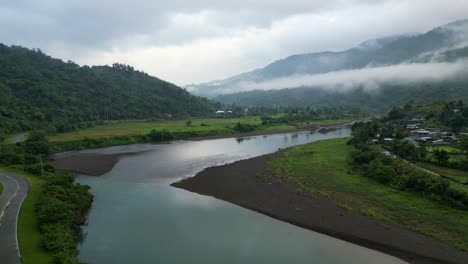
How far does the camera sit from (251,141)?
278 feet

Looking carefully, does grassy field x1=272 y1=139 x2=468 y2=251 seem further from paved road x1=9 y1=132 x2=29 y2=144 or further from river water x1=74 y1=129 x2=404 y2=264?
paved road x1=9 y1=132 x2=29 y2=144

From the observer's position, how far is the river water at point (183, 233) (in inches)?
922

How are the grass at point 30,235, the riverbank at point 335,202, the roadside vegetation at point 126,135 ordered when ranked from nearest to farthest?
the grass at point 30,235, the riverbank at point 335,202, the roadside vegetation at point 126,135

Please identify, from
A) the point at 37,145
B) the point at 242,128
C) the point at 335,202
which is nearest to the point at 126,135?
the point at 37,145

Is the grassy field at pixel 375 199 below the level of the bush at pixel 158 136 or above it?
below

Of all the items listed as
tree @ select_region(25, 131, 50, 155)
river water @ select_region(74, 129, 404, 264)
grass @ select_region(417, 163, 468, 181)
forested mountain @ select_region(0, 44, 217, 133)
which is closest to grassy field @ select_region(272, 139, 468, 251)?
river water @ select_region(74, 129, 404, 264)

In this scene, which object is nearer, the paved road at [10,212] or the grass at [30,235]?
the grass at [30,235]

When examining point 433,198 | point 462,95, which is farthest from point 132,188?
point 462,95

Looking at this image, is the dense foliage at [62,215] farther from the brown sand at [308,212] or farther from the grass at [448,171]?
the grass at [448,171]

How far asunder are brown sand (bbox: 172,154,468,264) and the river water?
1.16m

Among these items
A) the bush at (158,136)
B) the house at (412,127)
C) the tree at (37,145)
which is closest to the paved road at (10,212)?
the tree at (37,145)

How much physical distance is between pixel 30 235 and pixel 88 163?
Answer: 34.5m

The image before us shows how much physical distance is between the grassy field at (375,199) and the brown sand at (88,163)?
88.9ft

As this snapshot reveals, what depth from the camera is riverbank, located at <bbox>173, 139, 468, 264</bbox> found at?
2486 centimetres
